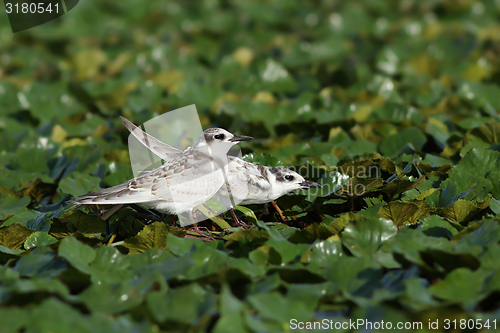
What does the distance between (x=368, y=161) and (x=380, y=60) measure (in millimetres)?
5192

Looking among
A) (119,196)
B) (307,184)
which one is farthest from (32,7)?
(307,184)

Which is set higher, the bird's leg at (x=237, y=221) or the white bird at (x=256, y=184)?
the white bird at (x=256, y=184)

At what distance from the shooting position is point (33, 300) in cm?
284

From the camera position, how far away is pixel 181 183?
14.3 ft

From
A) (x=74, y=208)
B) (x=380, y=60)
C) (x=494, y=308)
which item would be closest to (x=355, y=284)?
(x=494, y=308)

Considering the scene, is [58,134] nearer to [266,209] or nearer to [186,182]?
[186,182]

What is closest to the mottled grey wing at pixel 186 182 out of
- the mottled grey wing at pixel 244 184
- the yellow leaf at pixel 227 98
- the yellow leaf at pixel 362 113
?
the mottled grey wing at pixel 244 184

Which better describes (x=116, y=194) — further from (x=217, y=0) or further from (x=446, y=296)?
(x=217, y=0)

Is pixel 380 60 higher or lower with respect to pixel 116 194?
lower

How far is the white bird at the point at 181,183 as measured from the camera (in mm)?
4070

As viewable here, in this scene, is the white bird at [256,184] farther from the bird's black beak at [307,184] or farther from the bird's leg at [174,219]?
the bird's leg at [174,219]

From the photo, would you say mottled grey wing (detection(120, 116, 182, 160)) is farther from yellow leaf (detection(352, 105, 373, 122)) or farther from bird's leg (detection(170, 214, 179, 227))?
yellow leaf (detection(352, 105, 373, 122))

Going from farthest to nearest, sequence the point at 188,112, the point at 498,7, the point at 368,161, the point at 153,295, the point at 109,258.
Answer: the point at 498,7
the point at 188,112
the point at 368,161
the point at 109,258
the point at 153,295

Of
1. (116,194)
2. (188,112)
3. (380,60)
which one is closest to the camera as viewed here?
(116,194)
